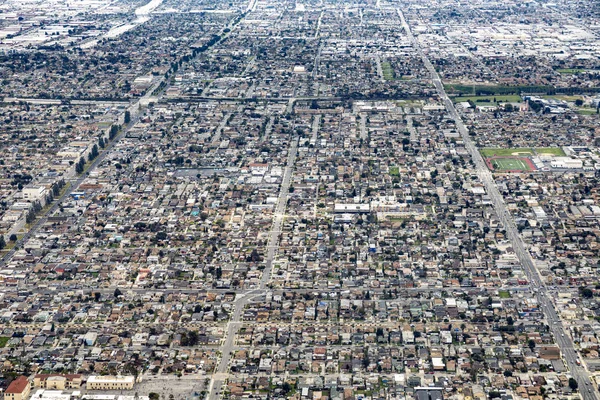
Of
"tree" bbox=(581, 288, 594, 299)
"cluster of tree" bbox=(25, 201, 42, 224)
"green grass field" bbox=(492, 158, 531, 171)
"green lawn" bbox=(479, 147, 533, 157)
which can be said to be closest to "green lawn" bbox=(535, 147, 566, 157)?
"green lawn" bbox=(479, 147, 533, 157)

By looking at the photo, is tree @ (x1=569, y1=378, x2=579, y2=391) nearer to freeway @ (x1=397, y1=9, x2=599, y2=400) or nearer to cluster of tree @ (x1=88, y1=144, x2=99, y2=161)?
freeway @ (x1=397, y1=9, x2=599, y2=400)

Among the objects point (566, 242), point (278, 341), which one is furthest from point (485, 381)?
point (566, 242)

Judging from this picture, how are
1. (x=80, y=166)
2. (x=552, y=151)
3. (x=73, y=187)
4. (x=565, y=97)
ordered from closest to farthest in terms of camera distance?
(x=73, y=187) → (x=80, y=166) → (x=552, y=151) → (x=565, y=97)

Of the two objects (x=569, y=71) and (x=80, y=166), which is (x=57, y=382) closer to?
(x=80, y=166)

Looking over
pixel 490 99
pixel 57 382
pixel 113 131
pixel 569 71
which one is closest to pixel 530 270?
pixel 57 382

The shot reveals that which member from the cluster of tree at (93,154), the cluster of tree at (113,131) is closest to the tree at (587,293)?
the cluster of tree at (93,154)

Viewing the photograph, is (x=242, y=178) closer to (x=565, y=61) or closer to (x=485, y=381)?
(x=485, y=381)
